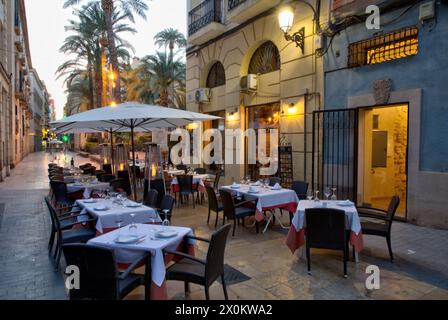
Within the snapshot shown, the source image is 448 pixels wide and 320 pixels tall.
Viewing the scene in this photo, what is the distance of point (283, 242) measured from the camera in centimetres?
600

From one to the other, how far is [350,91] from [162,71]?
21.8m

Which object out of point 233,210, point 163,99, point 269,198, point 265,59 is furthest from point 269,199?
point 163,99

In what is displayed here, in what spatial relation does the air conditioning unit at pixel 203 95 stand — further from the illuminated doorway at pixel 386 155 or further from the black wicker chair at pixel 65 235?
the black wicker chair at pixel 65 235

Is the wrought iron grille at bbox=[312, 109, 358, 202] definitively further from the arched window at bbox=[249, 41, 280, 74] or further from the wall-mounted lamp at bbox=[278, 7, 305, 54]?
the arched window at bbox=[249, 41, 280, 74]

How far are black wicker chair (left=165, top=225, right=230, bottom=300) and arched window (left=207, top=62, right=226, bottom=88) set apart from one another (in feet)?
37.1

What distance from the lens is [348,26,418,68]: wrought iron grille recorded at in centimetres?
709

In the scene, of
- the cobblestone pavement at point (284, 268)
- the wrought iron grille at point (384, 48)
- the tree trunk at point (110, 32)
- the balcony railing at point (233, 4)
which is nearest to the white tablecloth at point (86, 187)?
the cobblestone pavement at point (284, 268)

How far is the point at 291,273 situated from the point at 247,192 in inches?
103

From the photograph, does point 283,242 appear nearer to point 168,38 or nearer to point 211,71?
point 211,71

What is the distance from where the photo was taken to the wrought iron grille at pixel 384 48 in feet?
23.3

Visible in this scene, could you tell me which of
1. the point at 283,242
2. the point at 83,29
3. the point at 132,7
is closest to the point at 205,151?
the point at 283,242

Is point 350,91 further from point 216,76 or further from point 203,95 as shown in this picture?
point 216,76

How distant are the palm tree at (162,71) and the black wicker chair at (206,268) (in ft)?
80.1

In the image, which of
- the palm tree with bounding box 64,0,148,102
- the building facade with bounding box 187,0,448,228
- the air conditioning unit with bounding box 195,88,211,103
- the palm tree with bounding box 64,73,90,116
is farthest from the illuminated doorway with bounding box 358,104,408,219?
the palm tree with bounding box 64,73,90,116
